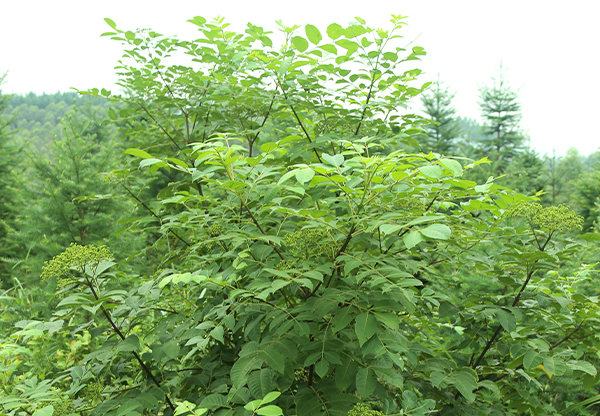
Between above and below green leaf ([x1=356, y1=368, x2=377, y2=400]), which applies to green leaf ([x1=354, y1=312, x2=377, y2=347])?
above

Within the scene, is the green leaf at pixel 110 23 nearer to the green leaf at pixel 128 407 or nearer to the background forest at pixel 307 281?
the background forest at pixel 307 281

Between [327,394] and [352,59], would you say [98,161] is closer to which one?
[352,59]

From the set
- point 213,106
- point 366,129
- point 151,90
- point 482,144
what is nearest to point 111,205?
point 151,90

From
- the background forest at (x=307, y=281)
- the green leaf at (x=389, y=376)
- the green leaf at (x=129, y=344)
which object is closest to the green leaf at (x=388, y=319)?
the background forest at (x=307, y=281)

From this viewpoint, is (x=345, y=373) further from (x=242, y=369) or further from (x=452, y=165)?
(x=452, y=165)

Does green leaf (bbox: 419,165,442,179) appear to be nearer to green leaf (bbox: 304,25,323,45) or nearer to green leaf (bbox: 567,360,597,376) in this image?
green leaf (bbox: 304,25,323,45)

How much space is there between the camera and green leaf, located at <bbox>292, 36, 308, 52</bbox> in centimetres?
213

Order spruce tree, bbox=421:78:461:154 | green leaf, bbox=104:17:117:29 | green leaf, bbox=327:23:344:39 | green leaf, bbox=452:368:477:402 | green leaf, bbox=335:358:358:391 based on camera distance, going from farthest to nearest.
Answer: spruce tree, bbox=421:78:461:154 → green leaf, bbox=104:17:117:29 → green leaf, bbox=327:23:344:39 → green leaf, bbox=452:368:477:402 → green leaf, bbox=335:358:358:391

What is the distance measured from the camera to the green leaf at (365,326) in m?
1.45

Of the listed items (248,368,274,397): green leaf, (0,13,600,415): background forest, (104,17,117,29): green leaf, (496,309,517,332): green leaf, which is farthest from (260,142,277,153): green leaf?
(104,17,117,29): green leaf

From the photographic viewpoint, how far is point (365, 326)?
1479 millimetres

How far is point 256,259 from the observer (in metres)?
1.91

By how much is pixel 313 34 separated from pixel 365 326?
164cm

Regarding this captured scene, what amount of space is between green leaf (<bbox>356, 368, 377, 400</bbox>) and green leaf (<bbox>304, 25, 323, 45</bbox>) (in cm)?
182
